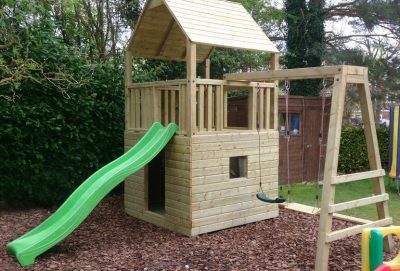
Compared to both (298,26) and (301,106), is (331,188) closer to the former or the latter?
(301,106)

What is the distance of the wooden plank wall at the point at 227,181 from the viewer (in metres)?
5.61

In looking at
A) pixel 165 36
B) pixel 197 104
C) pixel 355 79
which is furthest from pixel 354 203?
pixel 165 36

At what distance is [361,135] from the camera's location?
12.4 m

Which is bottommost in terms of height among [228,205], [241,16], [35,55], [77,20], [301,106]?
[228,205]

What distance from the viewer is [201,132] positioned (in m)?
5.68

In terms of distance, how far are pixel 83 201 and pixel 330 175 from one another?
2970 millimetres

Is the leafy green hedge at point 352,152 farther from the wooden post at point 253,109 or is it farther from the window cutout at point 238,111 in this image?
the wooden post at point 253,109

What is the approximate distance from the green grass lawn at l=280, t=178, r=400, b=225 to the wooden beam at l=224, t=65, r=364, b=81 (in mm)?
3247

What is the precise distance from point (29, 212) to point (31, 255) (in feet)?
9.06

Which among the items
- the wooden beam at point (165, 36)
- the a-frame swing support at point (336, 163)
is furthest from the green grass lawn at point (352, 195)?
the wooden beam at point (165, 36)

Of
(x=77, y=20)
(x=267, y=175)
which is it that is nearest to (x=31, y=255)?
(x=267, y=175)

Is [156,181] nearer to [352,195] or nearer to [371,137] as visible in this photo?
[371,137]

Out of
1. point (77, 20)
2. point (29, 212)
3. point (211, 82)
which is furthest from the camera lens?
point (77, 20)

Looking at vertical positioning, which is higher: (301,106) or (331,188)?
(301,106)
